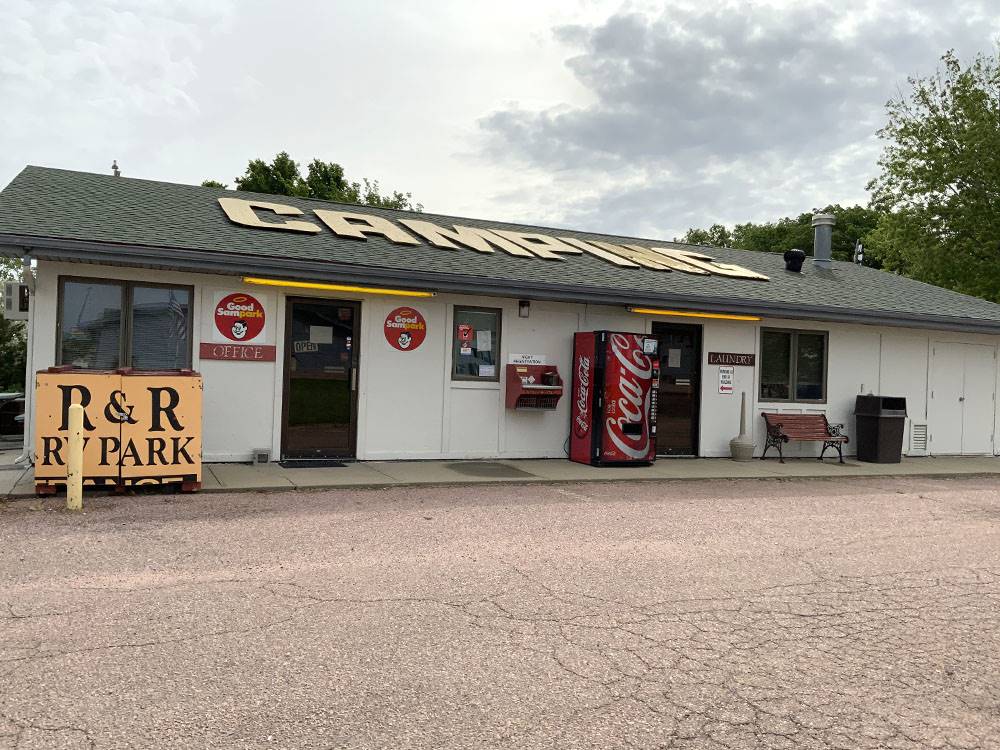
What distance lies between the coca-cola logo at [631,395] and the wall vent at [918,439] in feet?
21.9

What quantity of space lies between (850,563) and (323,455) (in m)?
7.24

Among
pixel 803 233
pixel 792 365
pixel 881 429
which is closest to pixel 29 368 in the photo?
pixel 792 365

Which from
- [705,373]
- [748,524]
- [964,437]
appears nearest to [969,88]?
[964,437]

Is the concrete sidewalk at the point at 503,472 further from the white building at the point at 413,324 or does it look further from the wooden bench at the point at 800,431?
the white building at the point at 413,324

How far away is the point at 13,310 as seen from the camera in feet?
34.2

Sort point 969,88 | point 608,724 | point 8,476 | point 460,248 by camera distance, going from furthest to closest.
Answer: point 969,88, point 460,248, point 8,476, point 608,724

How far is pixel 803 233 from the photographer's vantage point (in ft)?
187

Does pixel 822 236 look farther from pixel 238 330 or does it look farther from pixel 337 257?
pixel 238 330

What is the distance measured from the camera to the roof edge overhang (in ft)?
Answer: 31.2

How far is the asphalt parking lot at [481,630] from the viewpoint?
11.5 ft

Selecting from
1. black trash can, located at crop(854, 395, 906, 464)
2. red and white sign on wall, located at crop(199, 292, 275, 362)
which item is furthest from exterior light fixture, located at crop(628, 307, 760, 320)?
red and white sign on wall, located at crop(199, 292, 275, 362)

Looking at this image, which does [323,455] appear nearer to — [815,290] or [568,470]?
[568,470]

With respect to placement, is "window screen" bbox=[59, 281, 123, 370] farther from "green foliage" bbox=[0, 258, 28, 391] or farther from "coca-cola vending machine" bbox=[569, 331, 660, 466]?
"green foliage" bbox=[0, 258, 28, 391]

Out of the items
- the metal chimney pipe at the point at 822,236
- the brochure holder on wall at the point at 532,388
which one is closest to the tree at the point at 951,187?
the metal chimney pipe at the point at 822,236
